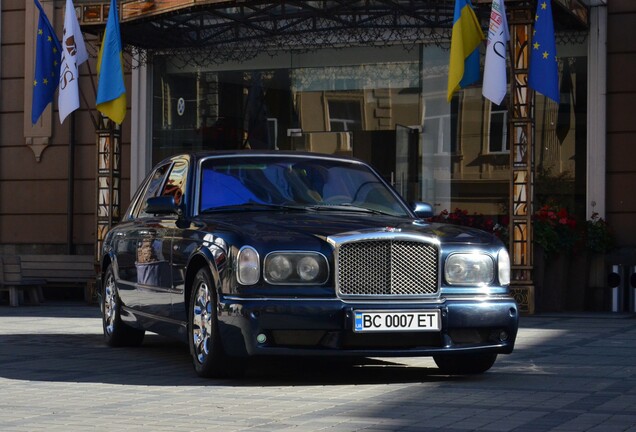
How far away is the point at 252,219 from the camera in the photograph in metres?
9.26

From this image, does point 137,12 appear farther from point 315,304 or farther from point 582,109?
point 315,304

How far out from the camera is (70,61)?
1877cm

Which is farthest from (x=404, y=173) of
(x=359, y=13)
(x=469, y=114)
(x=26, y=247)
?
(x=26, y=247)

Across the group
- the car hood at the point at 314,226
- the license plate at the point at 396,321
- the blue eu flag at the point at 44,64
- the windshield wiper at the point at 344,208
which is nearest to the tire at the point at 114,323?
the car hood at the point at 314,226

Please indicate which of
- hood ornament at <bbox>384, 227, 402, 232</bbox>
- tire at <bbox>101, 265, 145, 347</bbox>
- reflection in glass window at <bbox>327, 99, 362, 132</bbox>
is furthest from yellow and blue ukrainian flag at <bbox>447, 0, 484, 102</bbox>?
hood ornament at <bbox>384, 227, 402, 232</bbox>

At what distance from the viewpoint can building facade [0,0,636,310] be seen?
18500mm

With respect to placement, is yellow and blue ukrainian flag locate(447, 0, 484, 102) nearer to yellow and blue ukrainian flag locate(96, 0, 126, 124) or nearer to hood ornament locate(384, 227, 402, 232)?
yellow and blue ukrainian flag locate(96, 0, 126, 124)

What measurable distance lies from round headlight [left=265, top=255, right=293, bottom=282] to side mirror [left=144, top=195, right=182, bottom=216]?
152 centimetres

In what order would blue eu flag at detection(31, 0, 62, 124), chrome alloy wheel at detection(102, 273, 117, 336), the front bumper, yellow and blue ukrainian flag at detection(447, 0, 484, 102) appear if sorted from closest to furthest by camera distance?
the front bumper
chrome alloy wheel at detection(102, 273, 117, 336)
yellow and blue ukrainian flag at detection(447, 0, 484, 102)
blue eu flag at detection(31, 0, 62, 124)

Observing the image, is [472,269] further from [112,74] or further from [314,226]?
[112,74]

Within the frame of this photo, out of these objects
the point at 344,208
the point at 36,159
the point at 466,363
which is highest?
the point at 36,159

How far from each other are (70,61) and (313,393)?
11.4 m

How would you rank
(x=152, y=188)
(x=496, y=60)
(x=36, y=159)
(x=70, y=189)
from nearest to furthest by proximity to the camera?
(x=152, y=188) < (x=496, y=60) < (x=70, y=189) < (x=36, y=159)

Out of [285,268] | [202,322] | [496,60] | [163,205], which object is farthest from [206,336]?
[496,60]
